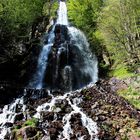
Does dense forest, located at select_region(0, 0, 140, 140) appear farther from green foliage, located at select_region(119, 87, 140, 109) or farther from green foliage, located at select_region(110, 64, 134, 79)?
green foliage, located at select_region(119, 87, 140, 109)

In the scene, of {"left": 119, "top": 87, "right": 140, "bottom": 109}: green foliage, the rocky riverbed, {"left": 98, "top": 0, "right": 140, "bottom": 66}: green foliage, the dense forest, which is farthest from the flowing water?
{"left": 98, "top": 0, "right": 140, "bottom": 66}: green foliage

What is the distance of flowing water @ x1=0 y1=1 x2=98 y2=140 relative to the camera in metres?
27.7

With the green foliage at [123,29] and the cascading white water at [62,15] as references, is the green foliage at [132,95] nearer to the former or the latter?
the green foliage at [123,29]

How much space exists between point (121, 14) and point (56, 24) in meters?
14.8

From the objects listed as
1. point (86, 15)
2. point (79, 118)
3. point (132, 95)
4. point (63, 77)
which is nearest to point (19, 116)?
point (79, 118)

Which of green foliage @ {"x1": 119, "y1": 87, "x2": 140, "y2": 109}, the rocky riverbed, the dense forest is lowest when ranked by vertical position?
the rocky riverbed

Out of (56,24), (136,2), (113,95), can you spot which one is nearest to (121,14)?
(136,2)

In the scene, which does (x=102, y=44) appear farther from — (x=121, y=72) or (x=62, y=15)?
(x=62, y=15)

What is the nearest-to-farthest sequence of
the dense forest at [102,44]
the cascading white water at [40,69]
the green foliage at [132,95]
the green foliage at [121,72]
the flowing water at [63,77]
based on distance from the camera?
the flowing water at [63,77] → the green foliage at [132,95] → the green foliage at [121,72] → the dense forest at [102,44] → the cascading white water at [40,69]

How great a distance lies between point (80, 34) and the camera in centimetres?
5025

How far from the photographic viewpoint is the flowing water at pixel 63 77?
1091 inches

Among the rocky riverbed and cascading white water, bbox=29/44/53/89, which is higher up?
cascading white water, bbox=29/44/53/89

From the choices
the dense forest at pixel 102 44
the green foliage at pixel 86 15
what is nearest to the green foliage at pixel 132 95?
the dense forest at pixel 102 44

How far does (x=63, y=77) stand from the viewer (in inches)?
1654
